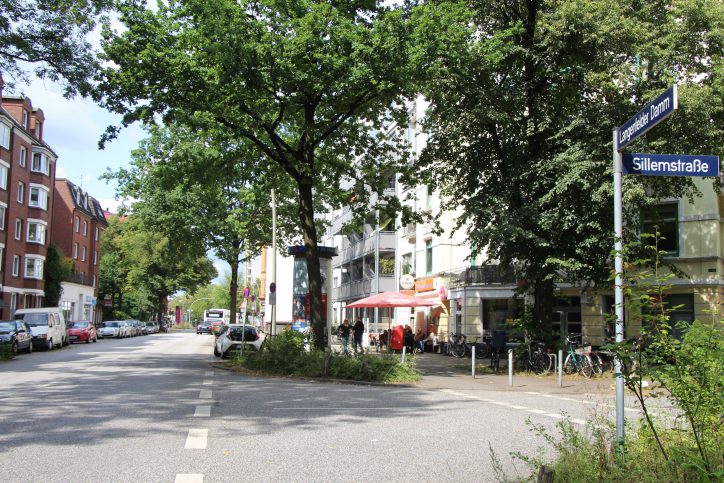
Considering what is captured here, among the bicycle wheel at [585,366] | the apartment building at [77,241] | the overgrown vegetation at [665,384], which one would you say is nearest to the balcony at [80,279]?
the apartment building at [77,241]

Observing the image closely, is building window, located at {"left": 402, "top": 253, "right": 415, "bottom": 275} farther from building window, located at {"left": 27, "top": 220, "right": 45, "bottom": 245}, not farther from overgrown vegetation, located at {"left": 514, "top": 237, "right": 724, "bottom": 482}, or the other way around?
overgrown vegetation, located at {"left": 514, "top": 237, "right": 724, "bottom": 482}

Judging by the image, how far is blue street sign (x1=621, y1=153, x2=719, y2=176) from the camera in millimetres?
6379

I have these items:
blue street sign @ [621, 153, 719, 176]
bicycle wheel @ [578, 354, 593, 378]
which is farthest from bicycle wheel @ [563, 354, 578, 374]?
blue street sign @ [621, 153, 719, 176]

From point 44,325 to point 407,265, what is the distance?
67.3 feet

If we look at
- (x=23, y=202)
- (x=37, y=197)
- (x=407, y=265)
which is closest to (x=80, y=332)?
(x=23, y=202)

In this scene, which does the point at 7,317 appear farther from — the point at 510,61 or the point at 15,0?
the point at 510,61

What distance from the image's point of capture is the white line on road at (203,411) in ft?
33.7

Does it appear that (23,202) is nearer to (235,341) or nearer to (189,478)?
(235,341)

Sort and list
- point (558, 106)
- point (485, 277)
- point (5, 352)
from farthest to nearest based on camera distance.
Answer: point (485, 277), point (5, 352), point (558, 106)

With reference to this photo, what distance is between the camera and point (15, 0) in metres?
18.1

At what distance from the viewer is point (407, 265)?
4091cm

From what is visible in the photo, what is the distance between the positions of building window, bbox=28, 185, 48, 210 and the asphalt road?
40.4 meters

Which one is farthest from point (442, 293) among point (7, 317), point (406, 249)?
point (7, 317)

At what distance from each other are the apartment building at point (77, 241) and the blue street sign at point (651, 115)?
59.7 m
